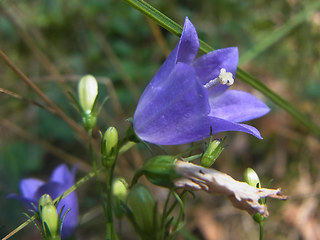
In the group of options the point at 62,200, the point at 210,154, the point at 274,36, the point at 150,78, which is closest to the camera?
the point at 210,154

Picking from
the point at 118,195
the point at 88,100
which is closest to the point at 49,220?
the point at 118,195

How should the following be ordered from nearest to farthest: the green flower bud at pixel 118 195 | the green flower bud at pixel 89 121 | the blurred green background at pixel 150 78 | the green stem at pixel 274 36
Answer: the green flower bud at pixel 118 195 → the green flower bud at pixel 89 121 → the green stem at pixel 274 36 → the blurred green background at pixel 150 78

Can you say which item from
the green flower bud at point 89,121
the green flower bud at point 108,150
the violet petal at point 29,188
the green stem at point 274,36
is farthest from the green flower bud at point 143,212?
the green stem at point 274,36

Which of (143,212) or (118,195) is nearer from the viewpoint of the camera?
(143,212)

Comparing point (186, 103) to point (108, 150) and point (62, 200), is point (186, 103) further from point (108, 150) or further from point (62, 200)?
point (62, 200)

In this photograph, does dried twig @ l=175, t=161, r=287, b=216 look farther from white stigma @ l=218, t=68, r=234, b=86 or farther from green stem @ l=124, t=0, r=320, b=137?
green stem @ l=124, t=0, r=320, b=137

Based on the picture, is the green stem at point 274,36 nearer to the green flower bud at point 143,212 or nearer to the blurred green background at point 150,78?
the blurred green background at point 150,78
